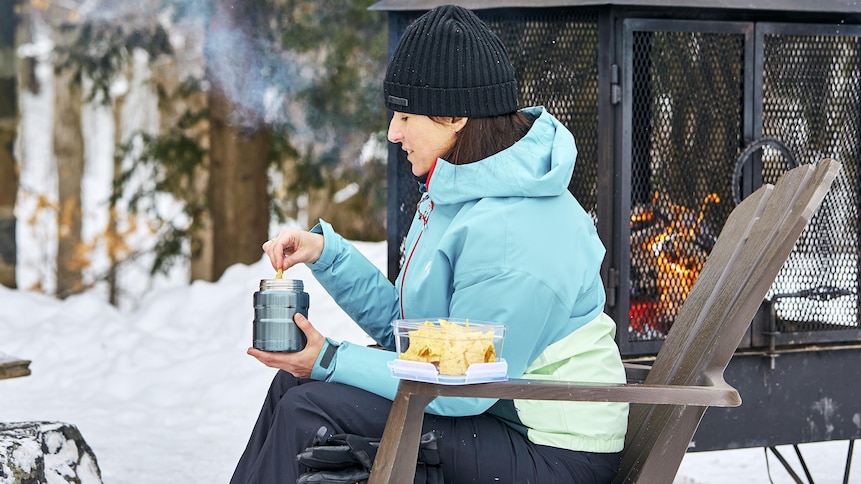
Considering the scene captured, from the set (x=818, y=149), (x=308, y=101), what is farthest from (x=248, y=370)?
(x=818, y=149)

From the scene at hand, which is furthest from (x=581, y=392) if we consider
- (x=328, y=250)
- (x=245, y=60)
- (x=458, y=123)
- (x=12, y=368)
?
(x=245, y=60)

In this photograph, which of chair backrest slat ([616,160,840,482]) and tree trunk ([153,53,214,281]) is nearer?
chair backrest slat ([616,160,840,482])

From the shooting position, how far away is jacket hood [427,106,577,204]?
2623 millimetres

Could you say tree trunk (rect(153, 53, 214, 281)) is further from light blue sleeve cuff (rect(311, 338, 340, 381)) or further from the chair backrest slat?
light blue sleeve cuff (rect(311, 338, 340, 381))

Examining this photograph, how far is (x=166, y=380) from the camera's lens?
7.08 metres

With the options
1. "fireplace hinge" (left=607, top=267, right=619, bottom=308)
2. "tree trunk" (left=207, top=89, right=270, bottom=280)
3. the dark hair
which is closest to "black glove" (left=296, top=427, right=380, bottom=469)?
the dark hair

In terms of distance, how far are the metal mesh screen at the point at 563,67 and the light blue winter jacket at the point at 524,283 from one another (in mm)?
1412

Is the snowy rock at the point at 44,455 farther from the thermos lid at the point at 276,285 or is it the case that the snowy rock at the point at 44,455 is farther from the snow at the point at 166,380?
the thermos lid at the point at 276,285

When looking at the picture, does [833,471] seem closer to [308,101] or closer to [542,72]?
[542,72]

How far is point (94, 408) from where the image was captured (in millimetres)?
6414

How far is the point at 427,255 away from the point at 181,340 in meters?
5.53

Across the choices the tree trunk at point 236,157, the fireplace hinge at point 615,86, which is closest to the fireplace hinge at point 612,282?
the fireplace hinge at point 615,86

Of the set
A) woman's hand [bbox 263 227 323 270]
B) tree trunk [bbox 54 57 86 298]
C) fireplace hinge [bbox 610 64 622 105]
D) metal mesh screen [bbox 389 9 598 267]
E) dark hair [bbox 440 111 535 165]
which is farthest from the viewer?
tree trunk [bbox 54 57 86 298]

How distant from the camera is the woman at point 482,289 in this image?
8.20 ft
